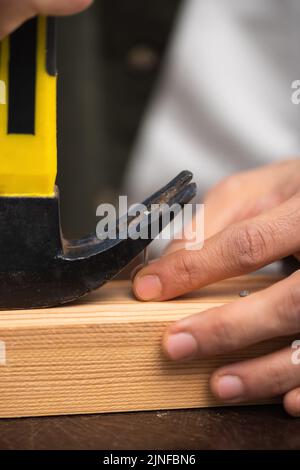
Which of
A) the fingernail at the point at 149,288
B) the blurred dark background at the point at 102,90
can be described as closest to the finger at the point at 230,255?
the fingernail at the point at 149,288

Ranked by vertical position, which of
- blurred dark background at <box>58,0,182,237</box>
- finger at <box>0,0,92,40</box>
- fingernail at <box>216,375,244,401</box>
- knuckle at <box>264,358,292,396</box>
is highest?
blurred dark background at <box>58,0,182,237</box>

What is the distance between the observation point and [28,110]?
68 cm

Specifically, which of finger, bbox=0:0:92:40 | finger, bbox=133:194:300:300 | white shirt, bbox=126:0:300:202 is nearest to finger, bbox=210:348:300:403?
finger, bbox=133:194:300:300

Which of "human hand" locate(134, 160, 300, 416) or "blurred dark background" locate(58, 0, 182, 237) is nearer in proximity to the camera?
"human hand" locate(134, 160, 300, 416)

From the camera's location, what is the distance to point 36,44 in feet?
2.22

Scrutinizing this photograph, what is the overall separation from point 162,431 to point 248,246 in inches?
9.1

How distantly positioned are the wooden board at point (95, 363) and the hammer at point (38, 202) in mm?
34

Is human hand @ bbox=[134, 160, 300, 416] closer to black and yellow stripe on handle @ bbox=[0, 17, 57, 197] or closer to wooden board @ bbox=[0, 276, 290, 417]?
wooden board @ bbox=[0, 276, 290, 417]

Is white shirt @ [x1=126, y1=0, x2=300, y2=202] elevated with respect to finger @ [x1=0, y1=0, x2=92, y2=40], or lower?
Answer: elevated

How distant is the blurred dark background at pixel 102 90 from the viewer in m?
2.69

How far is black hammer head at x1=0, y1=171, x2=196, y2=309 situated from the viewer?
71cm

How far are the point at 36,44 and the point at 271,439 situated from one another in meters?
0.48

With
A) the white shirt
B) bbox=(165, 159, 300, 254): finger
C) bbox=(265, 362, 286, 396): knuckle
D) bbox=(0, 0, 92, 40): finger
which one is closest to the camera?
bbox=(0, 0, 92, 40): finger

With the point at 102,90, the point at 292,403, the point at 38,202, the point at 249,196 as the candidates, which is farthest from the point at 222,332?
the point at 102,90
